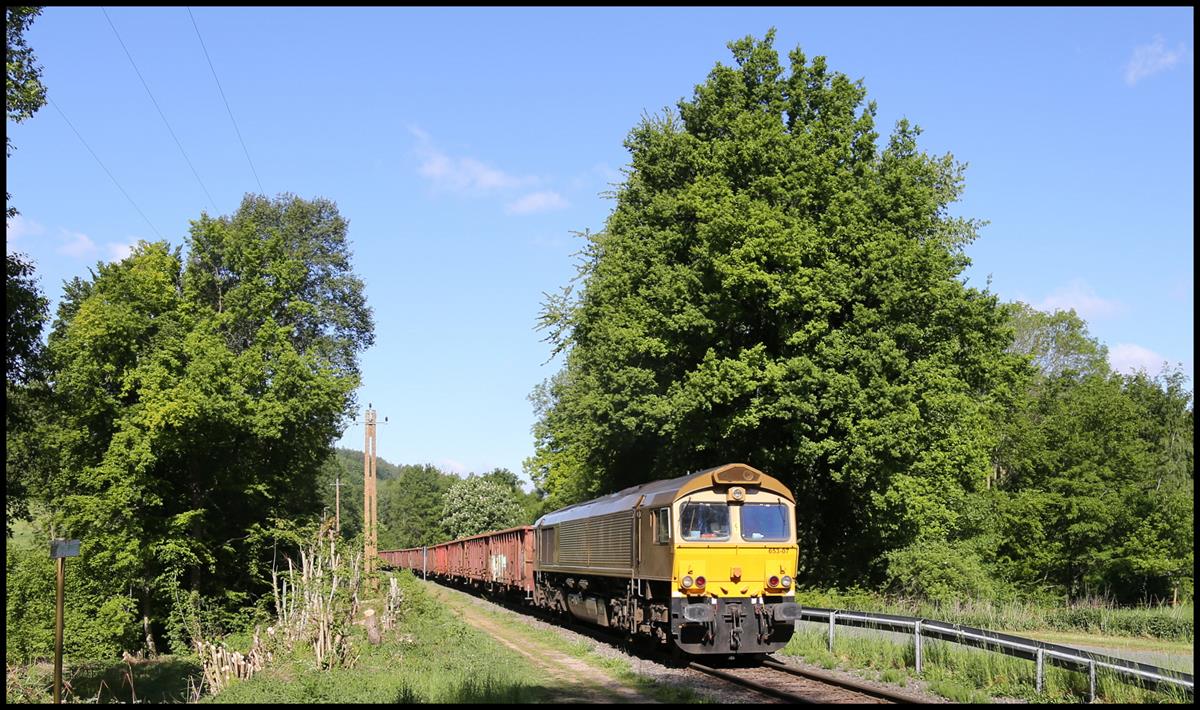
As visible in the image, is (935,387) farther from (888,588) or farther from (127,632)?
(127,632)

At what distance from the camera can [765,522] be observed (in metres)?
18.8

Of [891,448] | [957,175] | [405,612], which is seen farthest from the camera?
Answer: [957,175]

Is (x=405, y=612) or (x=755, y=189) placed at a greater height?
(x=755, y=189)

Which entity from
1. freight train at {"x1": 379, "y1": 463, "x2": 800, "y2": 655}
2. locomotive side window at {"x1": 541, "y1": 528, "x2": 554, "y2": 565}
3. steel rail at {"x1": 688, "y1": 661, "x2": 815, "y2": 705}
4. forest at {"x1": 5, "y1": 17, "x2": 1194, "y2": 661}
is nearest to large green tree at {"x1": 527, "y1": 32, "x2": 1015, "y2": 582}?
forest at {"x1": 5, "y1": 17, "x2": 1194, "y2": 661}

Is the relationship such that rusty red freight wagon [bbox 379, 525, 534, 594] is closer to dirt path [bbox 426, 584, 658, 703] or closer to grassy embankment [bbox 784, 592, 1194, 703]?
dirt path [bbox 426, 584, 658, 703]

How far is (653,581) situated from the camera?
19.1m

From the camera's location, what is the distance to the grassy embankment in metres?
13.0

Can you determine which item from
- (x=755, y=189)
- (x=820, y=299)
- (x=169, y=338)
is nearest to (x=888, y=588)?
(x=820, y=299)

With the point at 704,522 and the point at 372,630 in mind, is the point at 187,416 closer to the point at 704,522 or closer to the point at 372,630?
the point at 372,630

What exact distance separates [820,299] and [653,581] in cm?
1300

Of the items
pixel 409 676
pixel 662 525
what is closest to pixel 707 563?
pixel 662 525

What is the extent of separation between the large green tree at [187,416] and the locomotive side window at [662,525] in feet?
51.4

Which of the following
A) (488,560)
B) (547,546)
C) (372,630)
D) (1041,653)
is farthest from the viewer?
(488,560)

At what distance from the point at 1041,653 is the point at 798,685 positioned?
3.61 m
